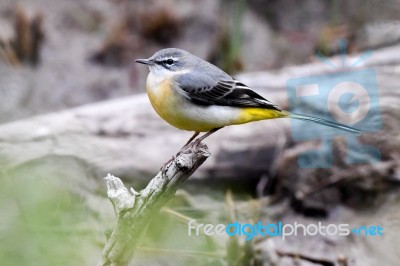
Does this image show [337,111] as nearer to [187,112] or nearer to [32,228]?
[187,112]

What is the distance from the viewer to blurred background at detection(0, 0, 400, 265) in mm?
2682

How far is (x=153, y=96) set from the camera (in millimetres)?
2816

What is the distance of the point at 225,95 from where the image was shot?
2.96 meters

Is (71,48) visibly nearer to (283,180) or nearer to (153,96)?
(283,180)

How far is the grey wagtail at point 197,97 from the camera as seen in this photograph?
110 inches

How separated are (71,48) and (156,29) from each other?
0.80 m

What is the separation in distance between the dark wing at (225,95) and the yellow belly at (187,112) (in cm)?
3

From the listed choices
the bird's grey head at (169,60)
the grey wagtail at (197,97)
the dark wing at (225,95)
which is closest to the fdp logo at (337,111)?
the grey wagtail at (197,97)

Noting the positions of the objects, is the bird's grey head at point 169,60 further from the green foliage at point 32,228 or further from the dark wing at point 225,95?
the green foliage at point 32,228

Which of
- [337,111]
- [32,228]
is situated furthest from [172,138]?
[32,228]

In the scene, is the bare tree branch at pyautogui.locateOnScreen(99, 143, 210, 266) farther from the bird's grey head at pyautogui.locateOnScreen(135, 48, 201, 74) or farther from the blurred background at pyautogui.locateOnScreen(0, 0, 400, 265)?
the bird's grey head at pyautogui.locateOnScreen(135, 48, 201, 74)

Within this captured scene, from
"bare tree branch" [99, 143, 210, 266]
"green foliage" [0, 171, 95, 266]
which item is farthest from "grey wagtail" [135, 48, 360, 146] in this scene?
"green foliage" [0, 171, 95, 266]

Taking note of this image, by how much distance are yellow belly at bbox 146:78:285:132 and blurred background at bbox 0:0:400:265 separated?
0.46 m

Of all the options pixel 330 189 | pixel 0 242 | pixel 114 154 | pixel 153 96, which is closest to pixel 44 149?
pixel 114 154
